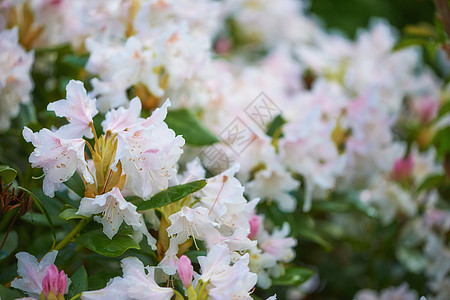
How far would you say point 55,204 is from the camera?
939 millimetres

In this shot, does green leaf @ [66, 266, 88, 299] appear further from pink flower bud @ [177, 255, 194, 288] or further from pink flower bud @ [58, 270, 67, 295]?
pink flower bud @ [177, 255, 194, 288]

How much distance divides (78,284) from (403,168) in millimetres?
1021

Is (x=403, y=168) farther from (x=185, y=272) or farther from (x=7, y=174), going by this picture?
(x=7, y=174)

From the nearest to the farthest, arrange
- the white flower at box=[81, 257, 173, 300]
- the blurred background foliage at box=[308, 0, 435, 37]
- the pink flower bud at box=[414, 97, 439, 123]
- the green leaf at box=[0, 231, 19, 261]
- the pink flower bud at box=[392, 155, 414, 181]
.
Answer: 1. the white flower at box=[81, 257, 173, 300]
2. the green leaf at box=[0, 231, 19, 261]
3. the pink flower bud at box=[392, 155, 414, 181]
4. the pink flower bud at box=[414, 97, 439, 123]
5. the blurred background foliage at box=[308, 0, 435, 37]

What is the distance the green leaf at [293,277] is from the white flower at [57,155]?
1.44ft

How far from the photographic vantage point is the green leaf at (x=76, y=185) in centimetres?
84

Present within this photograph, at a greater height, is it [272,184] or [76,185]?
[76,185]

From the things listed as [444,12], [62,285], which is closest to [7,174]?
[62,285]

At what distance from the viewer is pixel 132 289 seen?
744 millimetres

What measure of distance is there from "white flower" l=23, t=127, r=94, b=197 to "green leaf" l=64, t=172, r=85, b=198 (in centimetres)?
4

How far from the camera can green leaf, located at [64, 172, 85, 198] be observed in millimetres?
839

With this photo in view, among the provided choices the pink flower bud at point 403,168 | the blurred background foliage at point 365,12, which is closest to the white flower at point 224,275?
the pink flower bud at point 403,168

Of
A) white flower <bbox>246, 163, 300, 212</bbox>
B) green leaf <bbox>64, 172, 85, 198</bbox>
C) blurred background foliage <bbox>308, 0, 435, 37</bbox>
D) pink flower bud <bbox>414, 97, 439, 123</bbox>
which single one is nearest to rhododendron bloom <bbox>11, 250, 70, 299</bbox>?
green leaf <bbox>64, 172, 85, 198</bbox>

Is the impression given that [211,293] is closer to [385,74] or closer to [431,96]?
[385,74]
